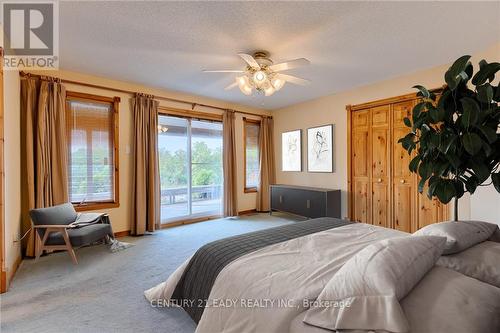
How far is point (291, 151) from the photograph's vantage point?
5.54 m

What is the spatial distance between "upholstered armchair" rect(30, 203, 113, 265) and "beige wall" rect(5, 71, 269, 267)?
0.75 feet

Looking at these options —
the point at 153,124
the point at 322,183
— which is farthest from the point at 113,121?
the point at 322,183

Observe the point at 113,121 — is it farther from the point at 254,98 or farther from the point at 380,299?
the point at 380,299

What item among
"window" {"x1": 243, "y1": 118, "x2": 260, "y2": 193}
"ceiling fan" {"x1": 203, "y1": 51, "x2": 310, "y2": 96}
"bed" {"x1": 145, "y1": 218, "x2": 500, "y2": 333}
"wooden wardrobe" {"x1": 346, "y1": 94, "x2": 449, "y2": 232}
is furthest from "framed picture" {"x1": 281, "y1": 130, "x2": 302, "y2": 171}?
"bed" {"x1": 145, "y1": 218, "x2": 500, "y2": 333}

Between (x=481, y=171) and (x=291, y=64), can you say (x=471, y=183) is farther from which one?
(x=291, y=64)

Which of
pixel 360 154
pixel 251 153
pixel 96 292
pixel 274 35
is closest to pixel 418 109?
pixel 274 35

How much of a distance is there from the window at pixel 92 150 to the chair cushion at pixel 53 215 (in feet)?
2.00

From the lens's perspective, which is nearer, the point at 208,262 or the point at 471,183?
the point at 208,262

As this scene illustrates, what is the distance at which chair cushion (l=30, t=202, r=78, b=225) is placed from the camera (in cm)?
274

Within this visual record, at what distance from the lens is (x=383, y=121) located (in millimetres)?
3996

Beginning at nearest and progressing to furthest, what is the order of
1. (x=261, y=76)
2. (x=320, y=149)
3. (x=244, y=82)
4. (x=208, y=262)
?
(x=208, y=262), (x=261, y=76), (x=244, y=82), (x=320, y=149)

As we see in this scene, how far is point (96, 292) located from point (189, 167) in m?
2.85

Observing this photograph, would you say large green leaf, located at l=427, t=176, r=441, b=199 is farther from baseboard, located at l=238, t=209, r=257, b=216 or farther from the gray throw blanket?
baseboard, located at l=238, t=209, r=257, b=216

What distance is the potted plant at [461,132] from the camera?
172 centimetres
